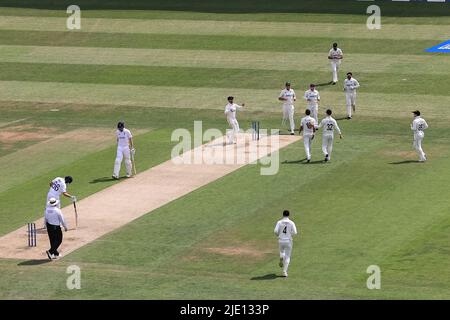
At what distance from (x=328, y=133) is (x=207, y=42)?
893 inches

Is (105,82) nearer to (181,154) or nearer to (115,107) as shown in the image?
(115,107)

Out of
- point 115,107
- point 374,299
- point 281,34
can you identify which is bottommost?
point 374,299

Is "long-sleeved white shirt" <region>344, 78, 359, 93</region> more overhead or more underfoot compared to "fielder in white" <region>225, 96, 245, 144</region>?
more overhead

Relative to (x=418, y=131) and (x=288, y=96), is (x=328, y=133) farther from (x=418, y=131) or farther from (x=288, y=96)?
(x=288, y=96)

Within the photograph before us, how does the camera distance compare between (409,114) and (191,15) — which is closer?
(409,114)

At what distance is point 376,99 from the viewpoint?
166 ft

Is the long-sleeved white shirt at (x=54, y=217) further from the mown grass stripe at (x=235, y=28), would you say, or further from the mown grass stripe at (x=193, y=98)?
the mown grass stripe at (x=235, y=28)

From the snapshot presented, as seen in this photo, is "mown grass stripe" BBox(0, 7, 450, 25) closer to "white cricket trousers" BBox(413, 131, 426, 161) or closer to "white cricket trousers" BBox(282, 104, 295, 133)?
"white cricket trousers" BBox(282, 104, 295, 133)

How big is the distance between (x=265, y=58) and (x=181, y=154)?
57.4 feet

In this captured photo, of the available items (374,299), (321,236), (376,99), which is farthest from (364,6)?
(374,299)

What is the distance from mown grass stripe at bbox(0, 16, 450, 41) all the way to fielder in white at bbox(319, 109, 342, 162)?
70.9 feet

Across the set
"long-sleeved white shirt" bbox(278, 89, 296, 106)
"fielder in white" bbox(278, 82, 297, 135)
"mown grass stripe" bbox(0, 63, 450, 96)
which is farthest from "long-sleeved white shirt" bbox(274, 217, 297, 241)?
"mown grass stripe" bbox(0, 63, 450, 96)

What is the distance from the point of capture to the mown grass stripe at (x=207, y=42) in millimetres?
59531

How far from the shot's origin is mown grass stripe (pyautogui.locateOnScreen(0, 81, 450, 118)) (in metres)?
49.4
